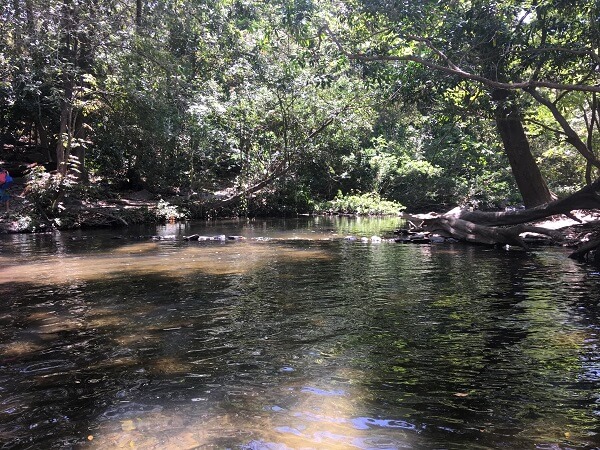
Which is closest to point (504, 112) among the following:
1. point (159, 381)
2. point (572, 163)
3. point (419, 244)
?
point (419, 244)

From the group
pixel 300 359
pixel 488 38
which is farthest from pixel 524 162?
pixel 300 359

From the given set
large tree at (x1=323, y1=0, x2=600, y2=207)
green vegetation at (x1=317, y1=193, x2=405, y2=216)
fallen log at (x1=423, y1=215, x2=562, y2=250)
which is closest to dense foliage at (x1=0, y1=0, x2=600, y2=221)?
large tree at (x1=323, y1=0, x2=600, y2=207)

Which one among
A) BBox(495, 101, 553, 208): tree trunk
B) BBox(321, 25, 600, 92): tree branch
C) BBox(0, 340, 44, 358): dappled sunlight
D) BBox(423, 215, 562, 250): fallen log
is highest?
BBox(321, 25, 600, 92): tree branch

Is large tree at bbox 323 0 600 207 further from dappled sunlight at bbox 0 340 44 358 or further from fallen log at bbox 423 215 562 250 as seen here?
dappled sunlight at bbox 0 340 44 358

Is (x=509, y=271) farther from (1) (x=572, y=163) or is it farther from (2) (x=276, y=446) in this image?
(1) (x=572, y=163)

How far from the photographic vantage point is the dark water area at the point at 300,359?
3.45 meters

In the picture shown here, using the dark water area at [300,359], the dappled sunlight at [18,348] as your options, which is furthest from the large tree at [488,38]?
the dappled sunlight at [18,348]

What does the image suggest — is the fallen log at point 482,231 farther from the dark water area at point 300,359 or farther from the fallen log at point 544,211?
the dark water area at point 300,359

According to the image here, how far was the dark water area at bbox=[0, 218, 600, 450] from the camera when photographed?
11.3 ft

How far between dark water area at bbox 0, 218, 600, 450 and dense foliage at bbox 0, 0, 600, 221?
14.8 ft

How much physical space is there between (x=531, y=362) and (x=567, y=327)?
59.6 inches

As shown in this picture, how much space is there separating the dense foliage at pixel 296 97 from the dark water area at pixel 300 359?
452 centimetres

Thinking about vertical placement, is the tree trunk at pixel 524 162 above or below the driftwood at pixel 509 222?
above

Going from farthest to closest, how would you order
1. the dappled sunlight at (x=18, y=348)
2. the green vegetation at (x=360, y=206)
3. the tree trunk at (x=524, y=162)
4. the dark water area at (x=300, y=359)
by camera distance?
the green vegetation at (x=360, y=206), the tree trunk at (x=524, y=162), the dappled sunlight at (x=18, y=348), the dark water area at (x=300, y=359)
